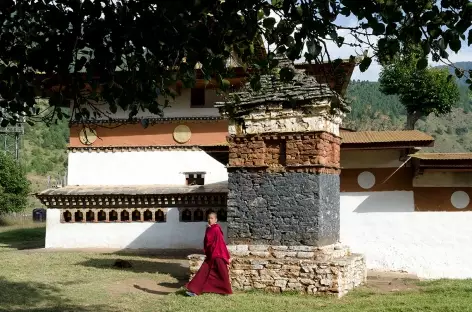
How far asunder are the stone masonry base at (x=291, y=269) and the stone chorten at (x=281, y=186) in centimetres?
2

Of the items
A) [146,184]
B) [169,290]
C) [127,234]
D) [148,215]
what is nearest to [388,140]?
[169,290]

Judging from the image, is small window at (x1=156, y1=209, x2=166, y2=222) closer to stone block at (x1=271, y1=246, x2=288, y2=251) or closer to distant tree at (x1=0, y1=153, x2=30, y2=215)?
stone block at (x1=271, y1=246, x2=288, y2=251)

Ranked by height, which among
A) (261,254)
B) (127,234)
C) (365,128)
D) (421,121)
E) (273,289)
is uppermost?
(421,121)

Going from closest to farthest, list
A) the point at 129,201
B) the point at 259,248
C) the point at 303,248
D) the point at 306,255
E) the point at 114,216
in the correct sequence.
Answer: the point at 306,255 < the point at 303,248 < the point at 259,248 < the point at 129,201 < the point at 114,216

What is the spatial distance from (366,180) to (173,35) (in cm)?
1106

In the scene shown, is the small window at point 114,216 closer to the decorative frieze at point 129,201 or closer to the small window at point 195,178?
the decorative frieze at point 129,201

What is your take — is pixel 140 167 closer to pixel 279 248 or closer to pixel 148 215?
pixel 148 215

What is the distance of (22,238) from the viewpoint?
81.9 feet

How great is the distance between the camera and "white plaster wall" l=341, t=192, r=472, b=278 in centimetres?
1434

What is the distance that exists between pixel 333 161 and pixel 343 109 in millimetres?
1224

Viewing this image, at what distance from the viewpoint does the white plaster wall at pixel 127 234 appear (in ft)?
63.4

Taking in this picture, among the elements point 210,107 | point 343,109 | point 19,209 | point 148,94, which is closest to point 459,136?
point 19,209

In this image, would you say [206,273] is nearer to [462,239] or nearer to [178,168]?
[462,239]

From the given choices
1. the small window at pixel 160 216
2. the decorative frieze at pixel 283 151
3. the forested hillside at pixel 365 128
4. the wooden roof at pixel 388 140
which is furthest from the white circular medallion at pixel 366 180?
the forested hillside at pixel 365 128
